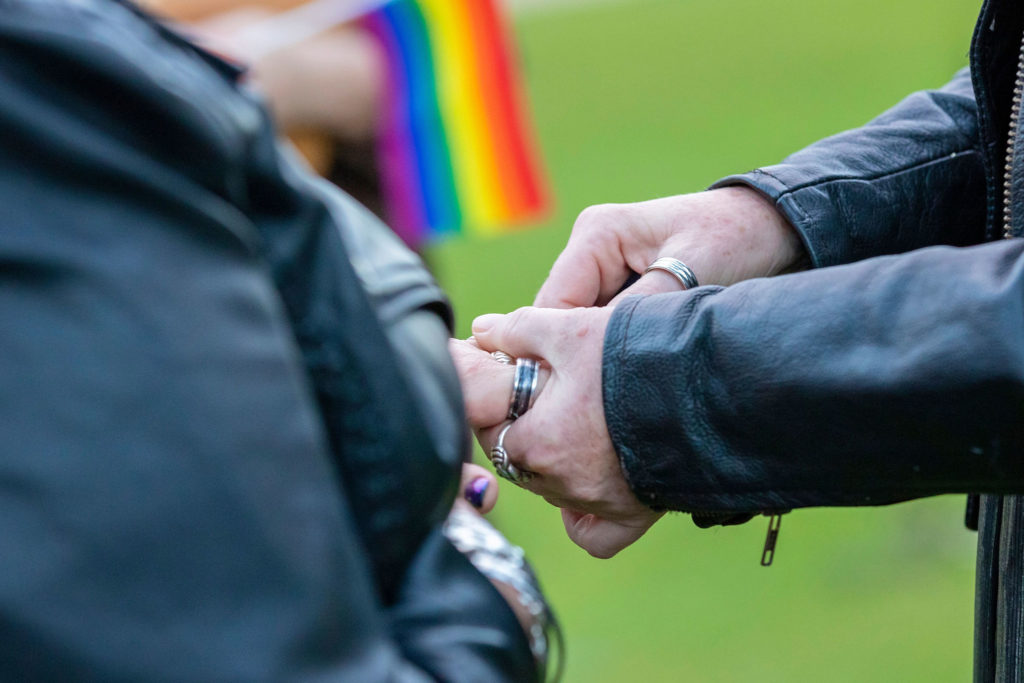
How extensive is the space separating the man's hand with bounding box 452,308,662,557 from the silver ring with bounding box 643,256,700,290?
19 cm

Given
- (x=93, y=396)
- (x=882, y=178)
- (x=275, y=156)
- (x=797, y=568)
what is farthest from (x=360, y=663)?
Answer: (x=797, y=568)

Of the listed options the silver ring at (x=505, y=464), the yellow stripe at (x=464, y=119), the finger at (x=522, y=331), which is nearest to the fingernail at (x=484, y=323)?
the finger at (x=522, y=331)

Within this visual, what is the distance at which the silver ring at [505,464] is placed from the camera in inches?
56.9

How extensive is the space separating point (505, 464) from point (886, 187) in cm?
65

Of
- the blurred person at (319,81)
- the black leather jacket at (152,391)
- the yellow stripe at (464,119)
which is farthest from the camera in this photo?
the yellow stripe at (464,119)

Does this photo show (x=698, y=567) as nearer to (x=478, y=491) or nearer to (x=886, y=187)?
(x=886, y=187)

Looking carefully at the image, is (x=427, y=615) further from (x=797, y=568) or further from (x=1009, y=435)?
(x=797, y=568)

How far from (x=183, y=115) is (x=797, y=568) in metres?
3.93

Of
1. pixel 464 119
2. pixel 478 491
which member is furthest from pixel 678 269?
pixel 464 119

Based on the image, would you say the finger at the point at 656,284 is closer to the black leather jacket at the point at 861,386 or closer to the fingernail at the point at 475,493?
the black leather jacket at the point at 861,386

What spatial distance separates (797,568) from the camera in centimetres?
437

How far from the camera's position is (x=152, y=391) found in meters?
0.77

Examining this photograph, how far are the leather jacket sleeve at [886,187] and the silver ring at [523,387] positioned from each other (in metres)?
0.41

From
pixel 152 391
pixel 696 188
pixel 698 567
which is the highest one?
pixel 152 391
